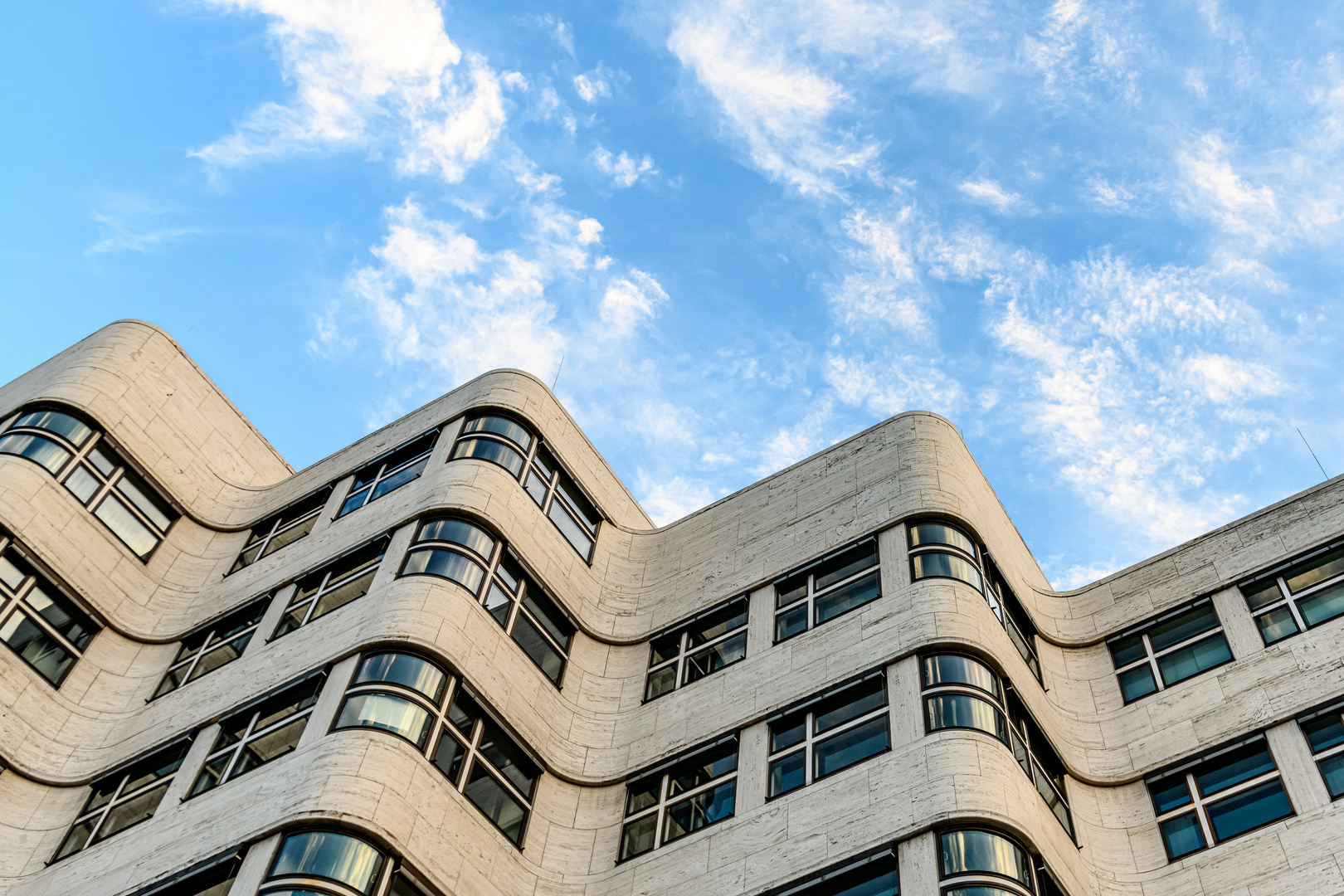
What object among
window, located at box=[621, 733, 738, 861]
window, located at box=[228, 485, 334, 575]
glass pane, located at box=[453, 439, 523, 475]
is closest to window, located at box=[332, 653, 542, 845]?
window, located at box=[621, 733, 738, 861]

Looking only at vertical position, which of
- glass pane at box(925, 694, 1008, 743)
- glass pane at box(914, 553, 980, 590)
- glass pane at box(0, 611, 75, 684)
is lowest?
glass pane at box(925, 694, 1008, 743)

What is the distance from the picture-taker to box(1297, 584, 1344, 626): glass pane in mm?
24000

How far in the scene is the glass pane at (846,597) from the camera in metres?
24.6

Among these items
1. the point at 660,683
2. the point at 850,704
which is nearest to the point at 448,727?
the point at 660,683

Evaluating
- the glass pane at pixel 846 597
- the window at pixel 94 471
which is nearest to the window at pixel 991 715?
the glass pane at pixel 846 597

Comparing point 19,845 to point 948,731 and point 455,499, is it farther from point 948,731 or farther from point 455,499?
point 948,731

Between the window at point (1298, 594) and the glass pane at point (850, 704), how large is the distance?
25.9ft

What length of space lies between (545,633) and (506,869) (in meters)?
6.10

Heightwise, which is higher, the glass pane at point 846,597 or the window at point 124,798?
the glass pane at point 846,597

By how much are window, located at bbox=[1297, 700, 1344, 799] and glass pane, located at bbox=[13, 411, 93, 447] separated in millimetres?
24905

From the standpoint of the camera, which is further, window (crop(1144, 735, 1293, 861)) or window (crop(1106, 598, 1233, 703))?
window (crop(1106, 598, 1233, 703))

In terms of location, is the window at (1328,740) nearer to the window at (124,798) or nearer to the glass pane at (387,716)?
the glass pane at (387,716)

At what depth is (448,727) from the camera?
853 inches

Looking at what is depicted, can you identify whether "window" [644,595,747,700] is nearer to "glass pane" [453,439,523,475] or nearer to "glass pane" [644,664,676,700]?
"glass pane" [644,664,676,700]
